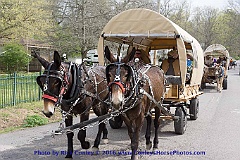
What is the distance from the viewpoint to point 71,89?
5.30 metres

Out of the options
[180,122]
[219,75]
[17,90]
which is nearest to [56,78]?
[180,122]

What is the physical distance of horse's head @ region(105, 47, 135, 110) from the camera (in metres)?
4.68

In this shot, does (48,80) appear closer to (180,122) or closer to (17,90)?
(180,122)

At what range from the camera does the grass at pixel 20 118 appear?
8.68m

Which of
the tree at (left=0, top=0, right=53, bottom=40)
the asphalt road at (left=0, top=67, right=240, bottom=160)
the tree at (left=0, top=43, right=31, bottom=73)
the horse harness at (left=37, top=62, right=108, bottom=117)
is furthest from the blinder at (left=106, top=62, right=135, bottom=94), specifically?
the tree at (left=0, top=43, right=31, bottom=73)

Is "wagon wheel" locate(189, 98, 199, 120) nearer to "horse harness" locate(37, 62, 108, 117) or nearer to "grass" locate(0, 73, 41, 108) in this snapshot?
"horse harness" locate(37, 62, 108, 117)

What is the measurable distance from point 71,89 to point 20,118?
465 centimetres

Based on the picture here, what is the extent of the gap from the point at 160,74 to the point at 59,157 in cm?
276

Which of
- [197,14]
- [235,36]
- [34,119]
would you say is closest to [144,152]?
[34,119]

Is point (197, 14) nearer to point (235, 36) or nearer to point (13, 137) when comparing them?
point (235, 36)

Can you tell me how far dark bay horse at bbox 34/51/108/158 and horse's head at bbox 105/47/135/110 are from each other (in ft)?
2.18

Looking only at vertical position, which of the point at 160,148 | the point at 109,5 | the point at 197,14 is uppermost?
the point at 197,14

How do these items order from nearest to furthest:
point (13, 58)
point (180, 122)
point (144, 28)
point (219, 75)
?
1. point (144, 28)
2. point (180, 122)
3. point (219, 75)
4. point (13, 58)

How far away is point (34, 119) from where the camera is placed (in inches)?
357
